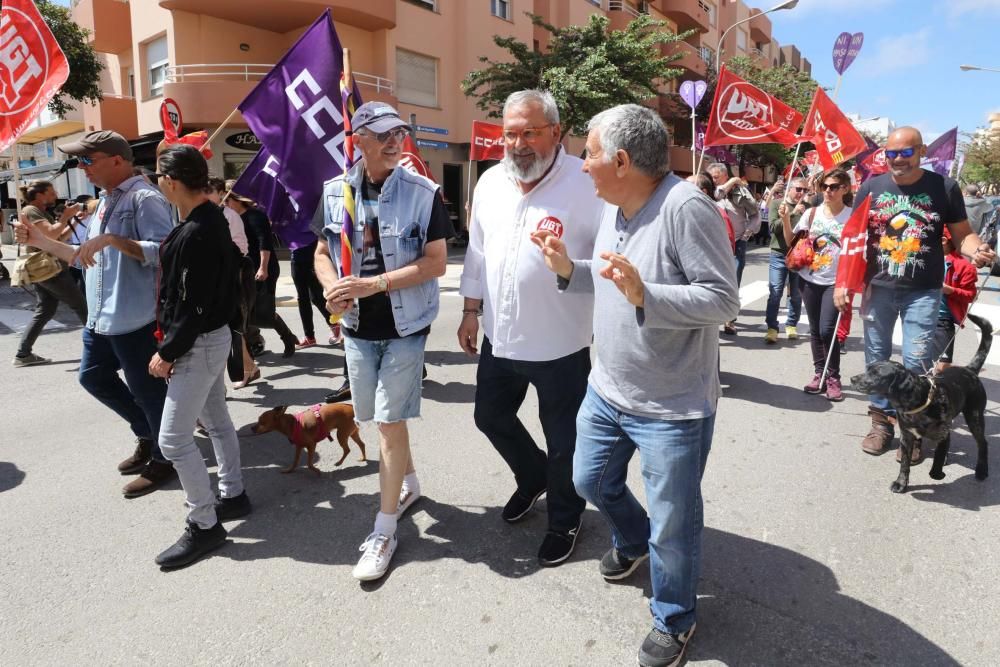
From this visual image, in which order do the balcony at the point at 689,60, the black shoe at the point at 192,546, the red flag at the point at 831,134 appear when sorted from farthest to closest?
the balcony at the point at 689,60 → the red flag at the point at 831,134 → the black shoe at the point at 192,546

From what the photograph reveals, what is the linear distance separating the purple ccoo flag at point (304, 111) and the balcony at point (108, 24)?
22769mm

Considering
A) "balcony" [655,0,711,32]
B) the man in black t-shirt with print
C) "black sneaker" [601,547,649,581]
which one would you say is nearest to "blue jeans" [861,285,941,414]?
the man in black t-shirt with print

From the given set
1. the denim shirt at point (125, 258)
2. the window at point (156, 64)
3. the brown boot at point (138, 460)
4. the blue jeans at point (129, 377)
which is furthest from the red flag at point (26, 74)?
the window at point (156, 64)

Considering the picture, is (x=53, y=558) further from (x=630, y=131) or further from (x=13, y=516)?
(x=630, y=131)

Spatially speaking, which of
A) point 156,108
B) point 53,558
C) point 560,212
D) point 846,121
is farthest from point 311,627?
point 156,108

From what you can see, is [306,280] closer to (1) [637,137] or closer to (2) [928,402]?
(1) [637,137]

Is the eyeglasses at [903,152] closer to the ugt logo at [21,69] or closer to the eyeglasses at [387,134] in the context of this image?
the eyeglasses at [387,134]

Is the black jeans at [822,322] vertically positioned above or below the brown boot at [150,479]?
above

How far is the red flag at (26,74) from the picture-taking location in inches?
165

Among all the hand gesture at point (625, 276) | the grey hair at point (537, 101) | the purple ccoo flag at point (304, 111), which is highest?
the purple ccoo flag at point (304, 111)

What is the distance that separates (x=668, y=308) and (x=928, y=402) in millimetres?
2478

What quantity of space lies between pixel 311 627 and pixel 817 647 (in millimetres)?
1899

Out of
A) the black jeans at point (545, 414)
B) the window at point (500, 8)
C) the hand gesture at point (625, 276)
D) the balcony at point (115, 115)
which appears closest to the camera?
the hand gesture at point (625, 276)

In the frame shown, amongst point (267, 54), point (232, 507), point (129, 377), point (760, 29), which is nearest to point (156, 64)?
point (267, 54)
